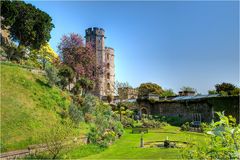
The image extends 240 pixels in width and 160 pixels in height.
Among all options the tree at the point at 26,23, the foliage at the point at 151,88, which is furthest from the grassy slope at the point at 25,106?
the foliage at the point at 151,88

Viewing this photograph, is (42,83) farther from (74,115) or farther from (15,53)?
(15,53)

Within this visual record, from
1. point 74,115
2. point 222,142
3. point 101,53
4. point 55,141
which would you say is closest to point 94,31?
point 101,53

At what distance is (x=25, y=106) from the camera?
19000 mm

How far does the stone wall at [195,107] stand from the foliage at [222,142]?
26930 mm

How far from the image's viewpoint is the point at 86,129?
69.5ft

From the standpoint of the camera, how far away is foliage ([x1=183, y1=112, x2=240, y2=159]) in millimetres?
3184

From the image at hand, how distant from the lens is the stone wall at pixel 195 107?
30484 millimetres

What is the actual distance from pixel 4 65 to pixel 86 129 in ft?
28.9

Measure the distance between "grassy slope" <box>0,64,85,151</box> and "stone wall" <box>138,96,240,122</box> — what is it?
685 inches

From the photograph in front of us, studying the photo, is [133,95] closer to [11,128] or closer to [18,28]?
[18,28]

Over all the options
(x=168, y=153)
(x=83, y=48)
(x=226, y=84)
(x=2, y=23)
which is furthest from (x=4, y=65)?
(x=226, y=84)

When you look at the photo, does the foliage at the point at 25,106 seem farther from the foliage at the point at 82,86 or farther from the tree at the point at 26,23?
the tree at the point at 26,23

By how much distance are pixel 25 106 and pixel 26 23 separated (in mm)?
19269

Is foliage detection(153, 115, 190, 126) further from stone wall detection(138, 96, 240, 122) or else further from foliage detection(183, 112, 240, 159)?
foliage detection(183, 112, 240, 159)
